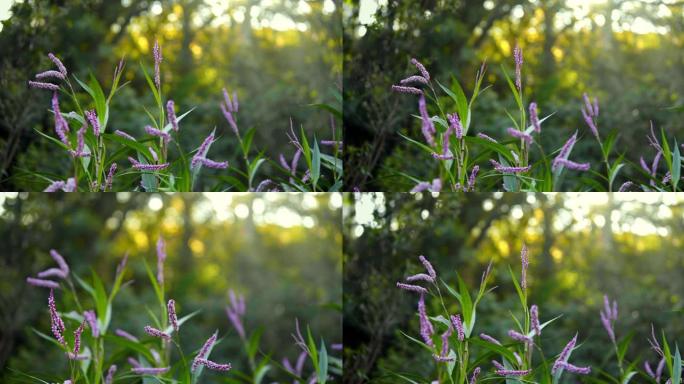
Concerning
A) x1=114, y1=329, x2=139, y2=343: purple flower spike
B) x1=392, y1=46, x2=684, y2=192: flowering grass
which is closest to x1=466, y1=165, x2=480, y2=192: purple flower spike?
x1=392, y1=46, x2=684, y2=192: flowering grass

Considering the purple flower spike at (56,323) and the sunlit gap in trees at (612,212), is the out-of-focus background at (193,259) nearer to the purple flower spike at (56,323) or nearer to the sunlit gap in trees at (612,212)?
the purple flower spike at (56,323)

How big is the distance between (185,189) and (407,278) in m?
0.81

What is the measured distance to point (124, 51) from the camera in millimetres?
2617

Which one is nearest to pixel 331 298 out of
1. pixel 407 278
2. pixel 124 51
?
pixel 407 278

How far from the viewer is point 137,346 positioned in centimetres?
251

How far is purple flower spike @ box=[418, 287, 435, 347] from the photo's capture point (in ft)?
8.35

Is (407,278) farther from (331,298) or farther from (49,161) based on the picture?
(49,161)

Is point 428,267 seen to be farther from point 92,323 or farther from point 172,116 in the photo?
point 92,323

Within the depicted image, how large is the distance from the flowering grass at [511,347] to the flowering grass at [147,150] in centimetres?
61

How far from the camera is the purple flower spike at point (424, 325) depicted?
254 cm

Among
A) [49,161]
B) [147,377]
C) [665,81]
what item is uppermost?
[665,81]

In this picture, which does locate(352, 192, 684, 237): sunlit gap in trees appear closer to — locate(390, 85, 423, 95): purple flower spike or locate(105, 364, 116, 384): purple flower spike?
locate(390, 85, 423, 95): purple flower spike

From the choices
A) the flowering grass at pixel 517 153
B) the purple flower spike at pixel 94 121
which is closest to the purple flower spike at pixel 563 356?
the flowering grass at pixel 517 153

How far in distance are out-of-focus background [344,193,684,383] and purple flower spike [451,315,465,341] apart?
0.07 meters
